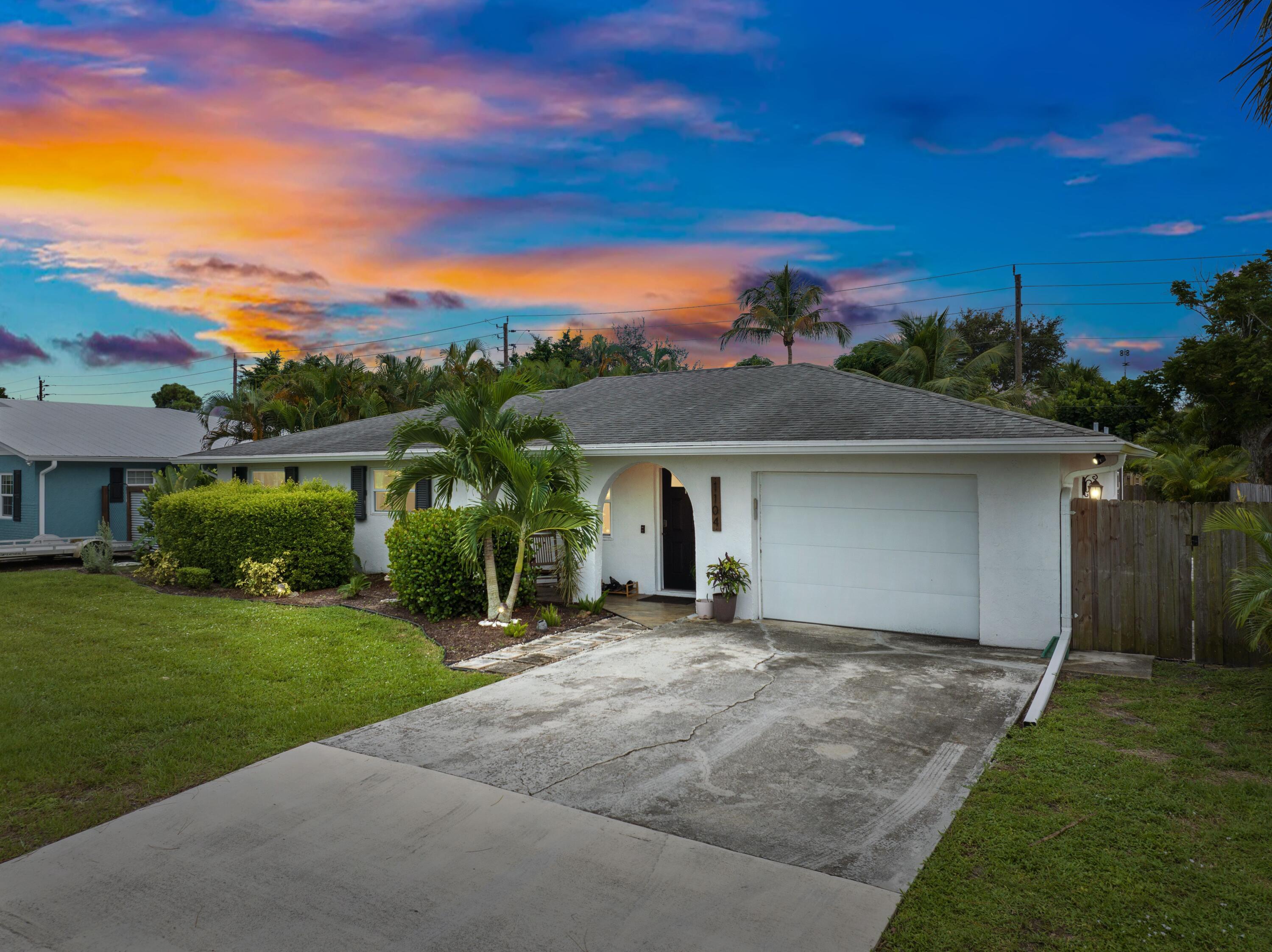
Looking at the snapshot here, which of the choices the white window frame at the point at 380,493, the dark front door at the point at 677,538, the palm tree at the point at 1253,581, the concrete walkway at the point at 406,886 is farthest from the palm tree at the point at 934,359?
the concrete walkway at the point at 406,886

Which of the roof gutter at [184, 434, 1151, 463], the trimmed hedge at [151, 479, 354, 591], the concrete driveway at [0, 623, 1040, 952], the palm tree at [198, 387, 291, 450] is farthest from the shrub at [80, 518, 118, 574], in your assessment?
the concrete driveway at [0, 623, 1040, 952]

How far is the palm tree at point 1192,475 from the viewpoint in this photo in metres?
14.9

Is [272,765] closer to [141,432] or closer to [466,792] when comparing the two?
[466,792]

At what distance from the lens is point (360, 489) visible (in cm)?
1483

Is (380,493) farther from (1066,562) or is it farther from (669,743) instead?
(1066,562)

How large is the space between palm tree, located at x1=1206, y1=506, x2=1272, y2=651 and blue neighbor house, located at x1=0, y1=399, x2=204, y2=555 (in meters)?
21.8

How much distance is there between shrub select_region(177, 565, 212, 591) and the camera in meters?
13.5

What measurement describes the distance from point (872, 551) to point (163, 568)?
41.5 ft

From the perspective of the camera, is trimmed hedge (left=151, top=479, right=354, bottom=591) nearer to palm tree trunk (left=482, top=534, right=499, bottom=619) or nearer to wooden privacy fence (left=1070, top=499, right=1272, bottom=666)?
palm tree trunk (left=482, top=534, right=499, bottom=619)

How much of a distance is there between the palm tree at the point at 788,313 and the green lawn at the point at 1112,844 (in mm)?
26761

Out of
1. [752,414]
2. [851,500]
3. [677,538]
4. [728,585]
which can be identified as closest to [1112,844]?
[851,500]

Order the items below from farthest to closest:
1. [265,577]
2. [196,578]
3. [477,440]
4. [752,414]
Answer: [196,578] < [265,577] < [752,414] < [477,440]

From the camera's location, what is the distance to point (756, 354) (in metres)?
41.2

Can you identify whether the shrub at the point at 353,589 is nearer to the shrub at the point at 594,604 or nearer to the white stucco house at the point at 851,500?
the white stucco house at the point at 851,500
